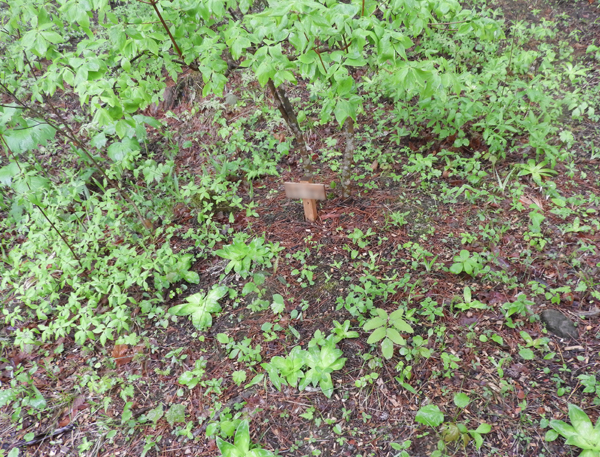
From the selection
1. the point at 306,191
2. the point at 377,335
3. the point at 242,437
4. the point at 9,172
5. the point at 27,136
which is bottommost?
the point at 242,437

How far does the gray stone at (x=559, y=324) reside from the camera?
2196mm

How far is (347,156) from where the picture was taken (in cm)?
310

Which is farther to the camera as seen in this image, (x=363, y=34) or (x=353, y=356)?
(x=353, y=356)

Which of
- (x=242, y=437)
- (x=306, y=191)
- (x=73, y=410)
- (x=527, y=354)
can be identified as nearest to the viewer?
(x=242, y=437)

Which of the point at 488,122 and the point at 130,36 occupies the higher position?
the point at 130,36

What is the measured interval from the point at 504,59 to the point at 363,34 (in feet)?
8.27

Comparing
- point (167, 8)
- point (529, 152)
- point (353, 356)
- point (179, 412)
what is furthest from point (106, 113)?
point (529, 152)

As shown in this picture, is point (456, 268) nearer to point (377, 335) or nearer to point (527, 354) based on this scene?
point (527, 354)

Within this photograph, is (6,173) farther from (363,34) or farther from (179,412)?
(363,34)

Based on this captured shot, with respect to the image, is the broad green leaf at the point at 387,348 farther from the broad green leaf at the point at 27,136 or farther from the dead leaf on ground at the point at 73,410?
the broad green leaf at the point at 27,136

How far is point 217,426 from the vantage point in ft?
6.90

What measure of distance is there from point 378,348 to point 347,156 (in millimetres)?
1571

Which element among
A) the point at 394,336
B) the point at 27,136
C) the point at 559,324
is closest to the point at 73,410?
the point at 27,136

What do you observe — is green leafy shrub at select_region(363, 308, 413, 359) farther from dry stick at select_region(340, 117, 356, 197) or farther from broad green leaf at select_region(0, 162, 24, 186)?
broad green leaf at select_region(0, 162, 24, 186)
